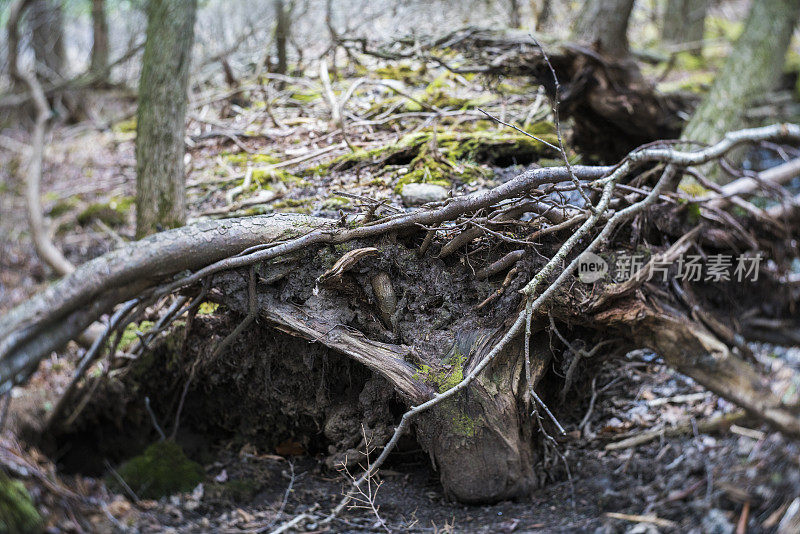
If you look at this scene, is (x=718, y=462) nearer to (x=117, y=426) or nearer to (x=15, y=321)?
(x=15, y=321)

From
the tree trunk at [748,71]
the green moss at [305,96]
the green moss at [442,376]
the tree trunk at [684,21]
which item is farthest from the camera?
the tree trunk at [684,21]

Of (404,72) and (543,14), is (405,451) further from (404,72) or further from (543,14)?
(543,14)

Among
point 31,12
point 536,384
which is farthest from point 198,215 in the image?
point 31,12

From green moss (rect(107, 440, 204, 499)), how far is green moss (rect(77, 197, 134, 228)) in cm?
288

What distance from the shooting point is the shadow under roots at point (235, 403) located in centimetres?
266

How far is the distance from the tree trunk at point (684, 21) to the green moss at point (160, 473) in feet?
30.3

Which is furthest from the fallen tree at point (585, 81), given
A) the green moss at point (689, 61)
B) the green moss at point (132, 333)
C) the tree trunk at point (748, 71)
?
the green moss at point (689, 61)

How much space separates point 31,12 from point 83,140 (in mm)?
3132

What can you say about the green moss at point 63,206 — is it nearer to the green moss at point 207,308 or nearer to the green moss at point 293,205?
the green moss at point 293,205

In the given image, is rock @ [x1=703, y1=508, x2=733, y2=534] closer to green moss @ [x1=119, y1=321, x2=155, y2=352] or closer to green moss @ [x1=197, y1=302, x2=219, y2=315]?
green moss @ [x1=197, y1=302, x2=219, y2=315]

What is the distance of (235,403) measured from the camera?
3186 mm

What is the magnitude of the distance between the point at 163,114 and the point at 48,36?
26.0 feet

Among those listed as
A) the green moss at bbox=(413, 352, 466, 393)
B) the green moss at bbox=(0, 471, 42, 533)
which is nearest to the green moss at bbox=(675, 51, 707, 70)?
the green moss at bbox=(413, 352, 466, 393)

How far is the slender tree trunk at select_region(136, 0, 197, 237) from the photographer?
354 centimetres
